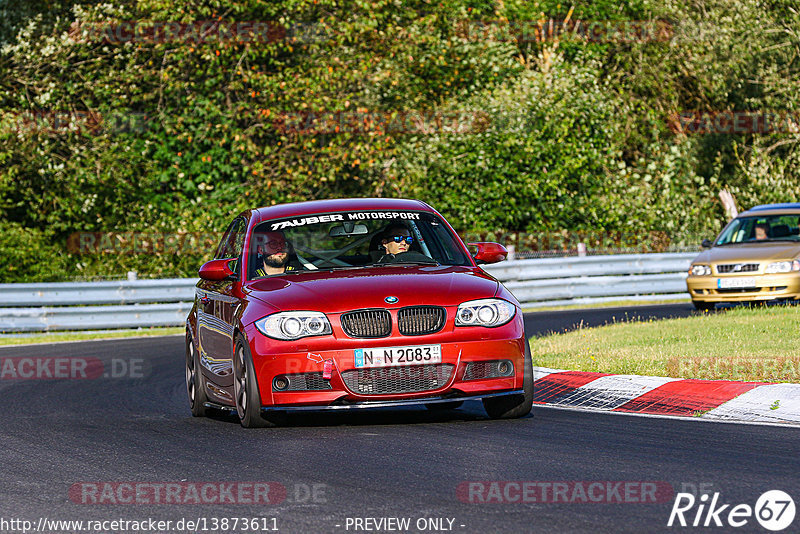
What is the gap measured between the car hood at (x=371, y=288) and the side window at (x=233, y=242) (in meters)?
1.11

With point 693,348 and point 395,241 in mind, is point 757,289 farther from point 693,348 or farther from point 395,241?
point 395,241

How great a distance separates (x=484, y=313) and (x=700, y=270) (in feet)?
39.6

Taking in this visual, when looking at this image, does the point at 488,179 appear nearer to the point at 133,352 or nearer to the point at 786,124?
the point at 786,124

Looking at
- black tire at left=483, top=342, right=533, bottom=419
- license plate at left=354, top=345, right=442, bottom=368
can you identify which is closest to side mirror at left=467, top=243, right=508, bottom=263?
black tire at left=483, top=342, right=533, bottom=419

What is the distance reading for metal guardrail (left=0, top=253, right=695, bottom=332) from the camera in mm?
22938

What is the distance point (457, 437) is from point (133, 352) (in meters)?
10.8

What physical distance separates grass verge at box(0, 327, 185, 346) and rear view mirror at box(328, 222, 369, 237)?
12.7 m

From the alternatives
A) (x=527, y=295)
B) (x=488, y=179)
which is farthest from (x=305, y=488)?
(x=488, y=179)

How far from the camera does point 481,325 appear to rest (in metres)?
8.89

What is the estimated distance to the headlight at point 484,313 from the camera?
8.85 meters

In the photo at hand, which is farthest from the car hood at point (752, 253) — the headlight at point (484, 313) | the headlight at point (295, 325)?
the headlight at point (295, 325)

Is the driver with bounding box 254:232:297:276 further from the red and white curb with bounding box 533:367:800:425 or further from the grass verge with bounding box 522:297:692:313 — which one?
the grass verge with bounding box 522:297:692:313

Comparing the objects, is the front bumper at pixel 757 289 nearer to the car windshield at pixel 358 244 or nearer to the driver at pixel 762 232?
the driver at pixel 762 232

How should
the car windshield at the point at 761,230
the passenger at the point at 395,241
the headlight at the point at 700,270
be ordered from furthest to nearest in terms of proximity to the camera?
1. the car windshield at the point at 761,230
2. the headlight at the point at 700,270
3. the passenger at the point at 395,241
